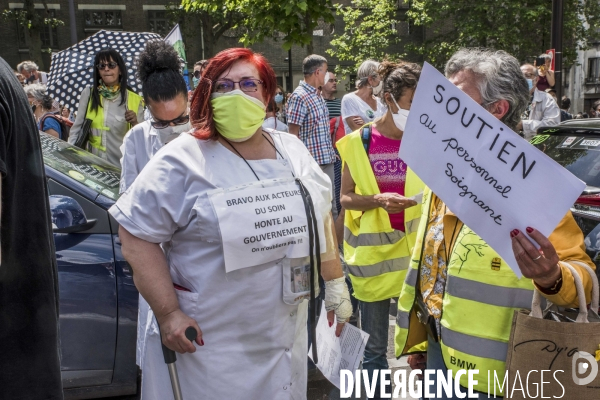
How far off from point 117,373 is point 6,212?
222 cm

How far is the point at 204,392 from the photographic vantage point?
2221mm

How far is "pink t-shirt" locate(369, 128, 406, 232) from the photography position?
339 centimetres

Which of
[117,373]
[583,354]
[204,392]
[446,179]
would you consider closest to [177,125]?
[117,373]

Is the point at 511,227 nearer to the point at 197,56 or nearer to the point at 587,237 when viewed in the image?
the point at 587,237

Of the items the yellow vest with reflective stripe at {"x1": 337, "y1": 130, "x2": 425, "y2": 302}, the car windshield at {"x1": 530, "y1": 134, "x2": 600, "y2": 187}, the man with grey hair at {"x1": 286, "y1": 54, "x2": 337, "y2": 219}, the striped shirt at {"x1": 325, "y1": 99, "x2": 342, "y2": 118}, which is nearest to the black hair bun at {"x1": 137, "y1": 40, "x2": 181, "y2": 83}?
the yellow vest with reflective stripe at {"x1": 337, "y1": 130, "x2": 425, "y2": 302}

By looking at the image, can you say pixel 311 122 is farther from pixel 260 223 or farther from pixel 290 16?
pixel 260 223

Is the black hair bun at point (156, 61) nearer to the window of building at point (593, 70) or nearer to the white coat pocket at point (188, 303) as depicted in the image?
the white coat pocket at point (188, 303)

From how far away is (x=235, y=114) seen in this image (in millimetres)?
2223

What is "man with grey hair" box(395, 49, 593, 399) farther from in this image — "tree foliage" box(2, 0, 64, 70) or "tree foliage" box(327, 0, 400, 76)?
"tree foliage" box(2, 0, 64, 70)

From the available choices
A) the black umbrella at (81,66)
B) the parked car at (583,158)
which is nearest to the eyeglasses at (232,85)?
the parked car at (583,158)

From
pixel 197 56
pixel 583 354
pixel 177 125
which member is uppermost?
pixel 177 125

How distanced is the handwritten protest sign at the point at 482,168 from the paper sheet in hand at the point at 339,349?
41.5 inches

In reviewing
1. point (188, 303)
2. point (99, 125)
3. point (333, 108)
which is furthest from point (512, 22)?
point (188, 303)

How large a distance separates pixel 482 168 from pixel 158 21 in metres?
34.6
